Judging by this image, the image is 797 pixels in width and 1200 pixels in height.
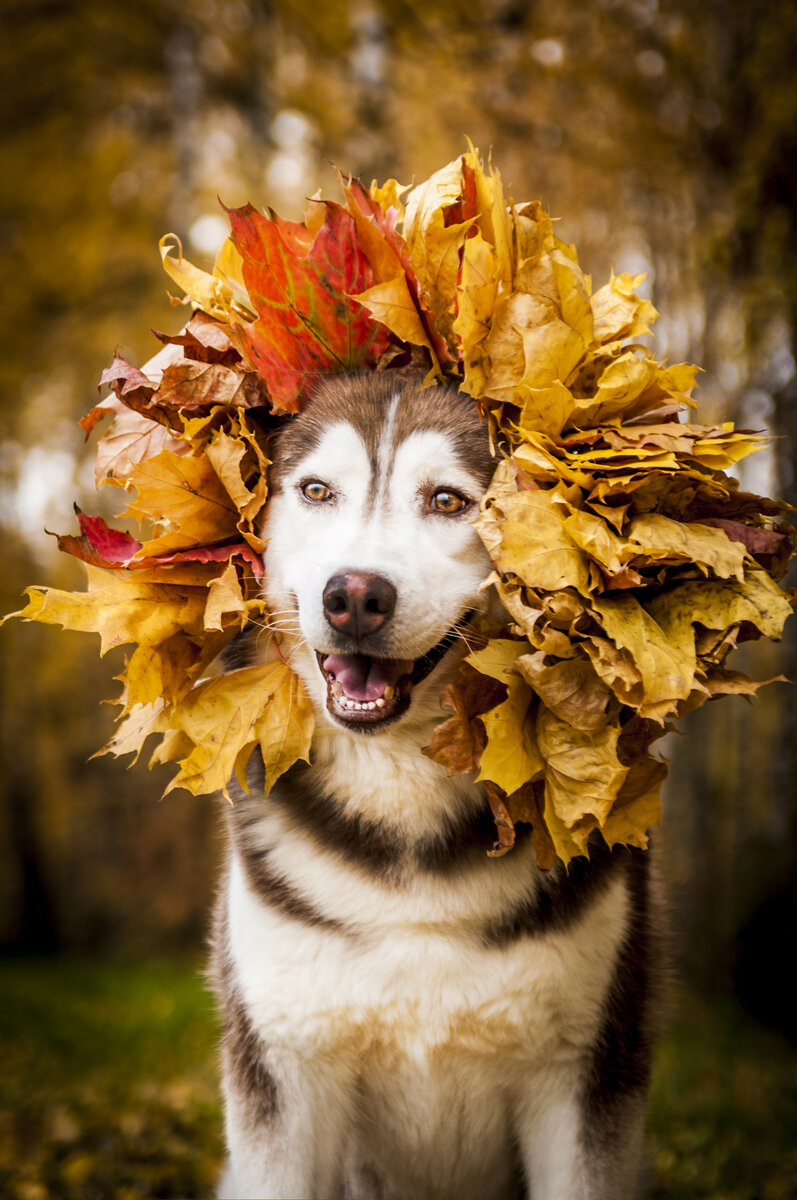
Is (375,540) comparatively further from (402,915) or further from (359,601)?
(402,915)

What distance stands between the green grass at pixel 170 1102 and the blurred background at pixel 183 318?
21mm

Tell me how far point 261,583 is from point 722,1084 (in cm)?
400

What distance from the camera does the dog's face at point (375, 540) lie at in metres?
2.00

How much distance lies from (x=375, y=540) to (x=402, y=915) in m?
0.86

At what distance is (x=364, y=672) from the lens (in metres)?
2.13

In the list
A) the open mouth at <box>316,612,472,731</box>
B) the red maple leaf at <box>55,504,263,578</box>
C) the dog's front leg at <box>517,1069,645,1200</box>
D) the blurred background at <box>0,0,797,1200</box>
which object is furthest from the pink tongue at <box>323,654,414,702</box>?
the blurred background at <box>0,0,797,1200</box>

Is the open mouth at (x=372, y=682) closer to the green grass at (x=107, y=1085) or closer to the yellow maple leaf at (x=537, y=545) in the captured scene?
the yellow maple leaf at (x=537, y=545)

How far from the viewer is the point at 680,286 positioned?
5.68m

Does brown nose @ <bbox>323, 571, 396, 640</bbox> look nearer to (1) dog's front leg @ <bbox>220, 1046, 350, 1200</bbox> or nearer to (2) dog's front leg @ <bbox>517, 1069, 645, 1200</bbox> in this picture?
(1) dog's front leg @ <bbox>220, 1046, 350, 1200</bbox>

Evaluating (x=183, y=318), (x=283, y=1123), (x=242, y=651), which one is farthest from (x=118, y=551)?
(x=183, y=318)

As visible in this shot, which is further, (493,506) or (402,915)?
(402,915)

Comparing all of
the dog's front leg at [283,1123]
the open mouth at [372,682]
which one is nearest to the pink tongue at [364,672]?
the open mouth at [372,682]

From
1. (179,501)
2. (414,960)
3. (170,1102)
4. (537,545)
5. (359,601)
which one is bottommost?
(170,1102)

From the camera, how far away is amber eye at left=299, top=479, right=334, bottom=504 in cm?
226
